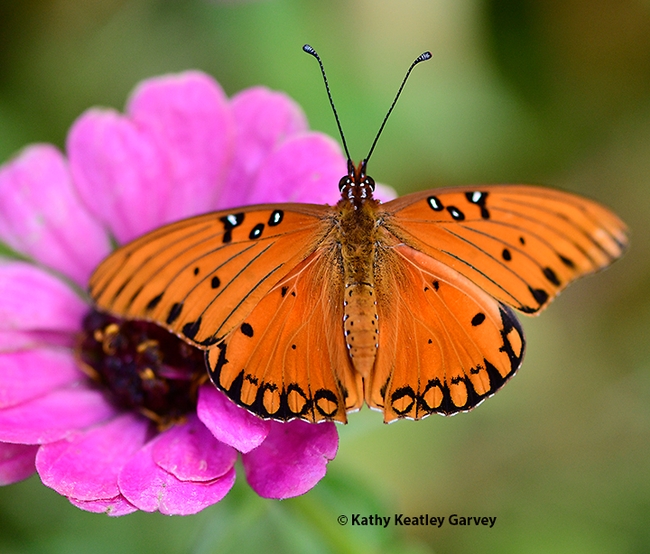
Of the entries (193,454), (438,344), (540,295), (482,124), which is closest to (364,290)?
(438,344)

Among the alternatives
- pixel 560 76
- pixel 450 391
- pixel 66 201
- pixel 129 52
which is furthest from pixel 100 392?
pixel 560 76

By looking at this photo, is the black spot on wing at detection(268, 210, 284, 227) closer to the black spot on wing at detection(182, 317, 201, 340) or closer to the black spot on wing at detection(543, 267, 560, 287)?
the black spot on wing at detection(182, 317, 201, 340)

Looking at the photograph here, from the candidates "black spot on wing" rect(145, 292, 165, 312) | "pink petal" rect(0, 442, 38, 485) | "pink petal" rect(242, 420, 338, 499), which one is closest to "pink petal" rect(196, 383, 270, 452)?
"pink petal" rect(242, 420, 338, 499)

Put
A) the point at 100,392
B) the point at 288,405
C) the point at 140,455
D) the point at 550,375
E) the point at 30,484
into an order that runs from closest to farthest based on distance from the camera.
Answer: the point at 288,405 < the point at 140,455 < the point at 100,392 < the point at 30,484 < the point at 550,375

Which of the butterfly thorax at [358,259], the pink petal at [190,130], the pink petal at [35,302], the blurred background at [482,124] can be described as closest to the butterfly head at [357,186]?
the butterfly thorax at [358,259]

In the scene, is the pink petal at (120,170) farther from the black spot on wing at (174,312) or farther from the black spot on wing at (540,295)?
the black spot on wing at (540,295)

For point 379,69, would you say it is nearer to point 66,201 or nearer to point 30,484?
point 66,201
